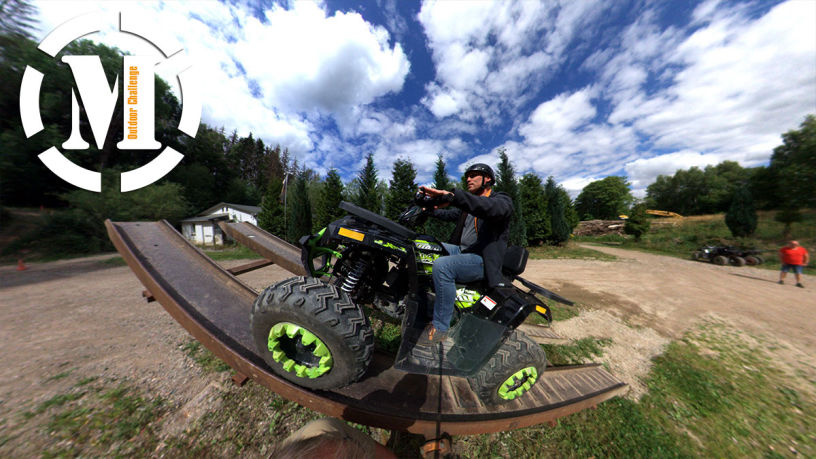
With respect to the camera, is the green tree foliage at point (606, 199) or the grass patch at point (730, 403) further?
the green tree foliage at point (606, 199)

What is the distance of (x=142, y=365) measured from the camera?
2801mm

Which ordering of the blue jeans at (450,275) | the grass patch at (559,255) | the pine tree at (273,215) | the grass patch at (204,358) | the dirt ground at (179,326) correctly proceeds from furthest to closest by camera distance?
the pine tree at (273,215) → the grass patch at (559,255) → the grass patch at (204,358) → the dirt ground at (179,326) → the blue jeans at (450,275)

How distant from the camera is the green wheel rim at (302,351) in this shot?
1679 mm

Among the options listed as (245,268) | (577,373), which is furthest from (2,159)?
(577,373)

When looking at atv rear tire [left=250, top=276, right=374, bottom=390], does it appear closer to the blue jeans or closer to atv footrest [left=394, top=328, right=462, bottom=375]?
atv footrest [left=394, top=328, right=462, bottom=375]

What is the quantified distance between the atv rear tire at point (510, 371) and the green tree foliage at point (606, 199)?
50.9 meters

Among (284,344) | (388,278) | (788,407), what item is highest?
(388,278)

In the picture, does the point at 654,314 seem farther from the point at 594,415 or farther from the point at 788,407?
the point at 594,415

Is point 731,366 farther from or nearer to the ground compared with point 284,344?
nearer to the ground

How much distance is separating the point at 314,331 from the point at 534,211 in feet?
49.6

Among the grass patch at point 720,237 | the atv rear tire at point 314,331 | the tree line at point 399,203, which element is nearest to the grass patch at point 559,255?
the tree line at point 399,203

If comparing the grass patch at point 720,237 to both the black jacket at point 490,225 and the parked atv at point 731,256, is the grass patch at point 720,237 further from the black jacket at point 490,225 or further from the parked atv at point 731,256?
the black jacket at point 490,225

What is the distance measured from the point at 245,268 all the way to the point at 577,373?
15.7ft

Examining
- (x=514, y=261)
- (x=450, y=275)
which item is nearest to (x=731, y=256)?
(x=514, y=261)
